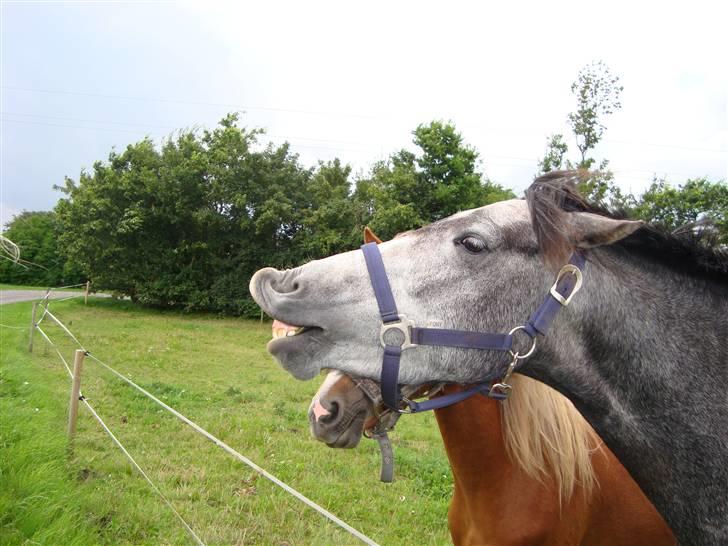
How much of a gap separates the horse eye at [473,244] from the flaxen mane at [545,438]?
1.01m

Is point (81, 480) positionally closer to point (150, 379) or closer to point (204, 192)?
point (150, 379)

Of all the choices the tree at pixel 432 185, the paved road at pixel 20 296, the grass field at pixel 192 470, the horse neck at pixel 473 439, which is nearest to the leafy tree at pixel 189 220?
the paved road at pixel 20 296

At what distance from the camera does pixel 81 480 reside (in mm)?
4605

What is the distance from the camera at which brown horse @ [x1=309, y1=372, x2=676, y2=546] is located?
7.63ft

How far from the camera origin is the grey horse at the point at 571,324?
59.4 inches

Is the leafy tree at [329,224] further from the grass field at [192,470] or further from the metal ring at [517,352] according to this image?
the metal ring at [517,352]

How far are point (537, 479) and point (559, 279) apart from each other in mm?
1302

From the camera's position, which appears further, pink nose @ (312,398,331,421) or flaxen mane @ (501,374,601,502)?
flaxen mane @ (501,374,601,502)

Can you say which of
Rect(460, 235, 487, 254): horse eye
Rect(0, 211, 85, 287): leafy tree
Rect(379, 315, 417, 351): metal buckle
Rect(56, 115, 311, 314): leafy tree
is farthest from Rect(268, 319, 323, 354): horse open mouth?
Rect(0, 211, 85, 287): leafy tree

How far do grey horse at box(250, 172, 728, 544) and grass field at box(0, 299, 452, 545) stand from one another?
2805 millimetres

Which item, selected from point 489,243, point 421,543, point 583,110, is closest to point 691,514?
point 489,243

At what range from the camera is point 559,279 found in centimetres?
153

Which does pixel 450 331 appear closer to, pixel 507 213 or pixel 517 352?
pixel 517 352

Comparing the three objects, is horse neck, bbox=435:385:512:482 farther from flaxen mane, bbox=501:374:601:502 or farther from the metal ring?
the metal ring
